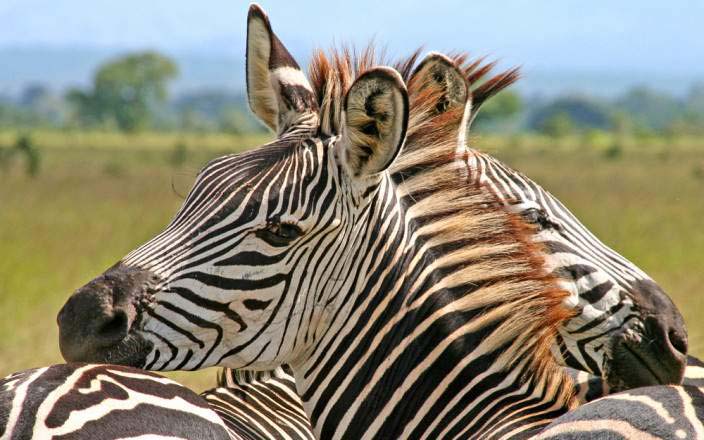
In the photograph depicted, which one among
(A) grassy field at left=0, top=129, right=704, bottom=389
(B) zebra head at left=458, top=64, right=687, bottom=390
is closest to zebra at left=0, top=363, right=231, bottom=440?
(A) grassy field at left=0, top=129, right=704, bottom=389

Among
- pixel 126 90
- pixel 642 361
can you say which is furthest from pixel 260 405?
pixel 126 90

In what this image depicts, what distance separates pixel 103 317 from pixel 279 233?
2.12 feet

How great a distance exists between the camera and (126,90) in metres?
116

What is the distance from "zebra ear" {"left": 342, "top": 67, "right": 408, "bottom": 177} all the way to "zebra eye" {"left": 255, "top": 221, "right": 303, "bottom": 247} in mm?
288

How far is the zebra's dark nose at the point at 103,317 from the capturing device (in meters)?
3.21

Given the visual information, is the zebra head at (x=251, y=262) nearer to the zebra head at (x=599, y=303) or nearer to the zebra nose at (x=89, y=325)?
the zebra nose at (x=89, y=325)

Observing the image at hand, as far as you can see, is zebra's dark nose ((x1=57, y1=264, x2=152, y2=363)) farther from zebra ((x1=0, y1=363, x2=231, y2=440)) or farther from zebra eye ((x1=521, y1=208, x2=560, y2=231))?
zebra eye ((x1=521, y1=208, x2=560, y2=231))

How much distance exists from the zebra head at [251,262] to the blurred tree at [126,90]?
73.5m

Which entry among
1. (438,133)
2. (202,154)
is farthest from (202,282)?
(202,154)

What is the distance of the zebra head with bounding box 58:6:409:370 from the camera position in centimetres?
325

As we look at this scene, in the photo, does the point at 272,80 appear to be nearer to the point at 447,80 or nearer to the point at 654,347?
the point at 447,80

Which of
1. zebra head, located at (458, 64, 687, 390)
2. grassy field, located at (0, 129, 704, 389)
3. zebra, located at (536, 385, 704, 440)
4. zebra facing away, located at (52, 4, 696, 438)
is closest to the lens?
zebra, located at (536, 385, 704, 440)

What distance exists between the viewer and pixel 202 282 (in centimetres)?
329

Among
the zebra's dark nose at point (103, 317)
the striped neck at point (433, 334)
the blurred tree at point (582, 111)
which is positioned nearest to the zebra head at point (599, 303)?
the striped neck at point (433, 334)
